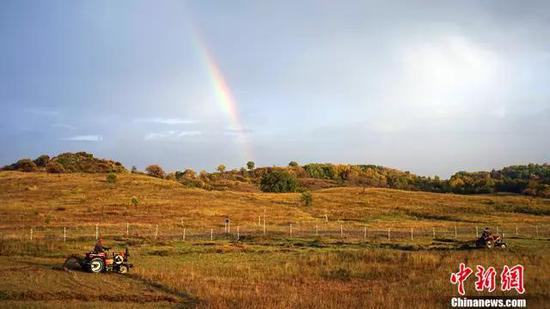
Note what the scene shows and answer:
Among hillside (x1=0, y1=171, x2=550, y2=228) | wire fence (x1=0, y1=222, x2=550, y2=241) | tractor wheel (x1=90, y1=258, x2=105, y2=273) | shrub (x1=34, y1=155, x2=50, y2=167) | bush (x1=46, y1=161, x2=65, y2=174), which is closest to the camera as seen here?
tractor wheel (x1=90, y1=258, x2=105, y2=273)

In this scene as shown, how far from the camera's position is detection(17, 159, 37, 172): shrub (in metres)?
146

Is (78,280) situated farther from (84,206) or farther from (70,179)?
(70,179)

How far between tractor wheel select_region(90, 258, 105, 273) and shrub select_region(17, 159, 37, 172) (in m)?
133

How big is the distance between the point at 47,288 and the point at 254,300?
9.03 meters

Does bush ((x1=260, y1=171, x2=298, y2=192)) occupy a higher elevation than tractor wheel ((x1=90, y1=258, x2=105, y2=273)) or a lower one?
higher

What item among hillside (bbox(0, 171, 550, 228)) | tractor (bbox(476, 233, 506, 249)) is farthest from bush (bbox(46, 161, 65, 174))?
tractor (bbox(476, 233, 506, 249))

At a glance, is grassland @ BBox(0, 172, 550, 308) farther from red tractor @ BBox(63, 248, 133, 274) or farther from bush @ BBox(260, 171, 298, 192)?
bush @ BBox(260, 171, 298, 192)

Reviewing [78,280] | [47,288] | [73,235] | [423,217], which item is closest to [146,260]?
[78,280]

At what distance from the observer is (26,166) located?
14788cm

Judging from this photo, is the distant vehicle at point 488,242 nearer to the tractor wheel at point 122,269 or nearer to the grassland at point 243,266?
the grassland at point 243,266

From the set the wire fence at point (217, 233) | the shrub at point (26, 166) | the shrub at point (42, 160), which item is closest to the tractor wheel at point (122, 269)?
the wire fence at point (217, 233)

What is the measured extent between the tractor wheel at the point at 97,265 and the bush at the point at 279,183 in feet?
377

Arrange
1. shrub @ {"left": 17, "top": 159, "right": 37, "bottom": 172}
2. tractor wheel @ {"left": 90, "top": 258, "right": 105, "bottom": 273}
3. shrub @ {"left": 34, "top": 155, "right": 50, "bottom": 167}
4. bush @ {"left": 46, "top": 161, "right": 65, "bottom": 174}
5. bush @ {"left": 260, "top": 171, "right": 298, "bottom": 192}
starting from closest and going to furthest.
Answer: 1. tractor wheel @ {"left": 90, "top": 258, "right": 105, "bottom": 273}
2. bush @ {"left": 260, "top": 171, "right": 298, "bottom": 192}
3. bush @ {"left": 46, "top": 161, "right": 65, "bottom": 174}
4. shrub @ {"left": 17, "top": 159, "right": 37, "bottom": 172}
5. shrub @ {"left": 34, "top": 155, "right": 50, "bottom": 167}

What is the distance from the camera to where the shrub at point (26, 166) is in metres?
146
